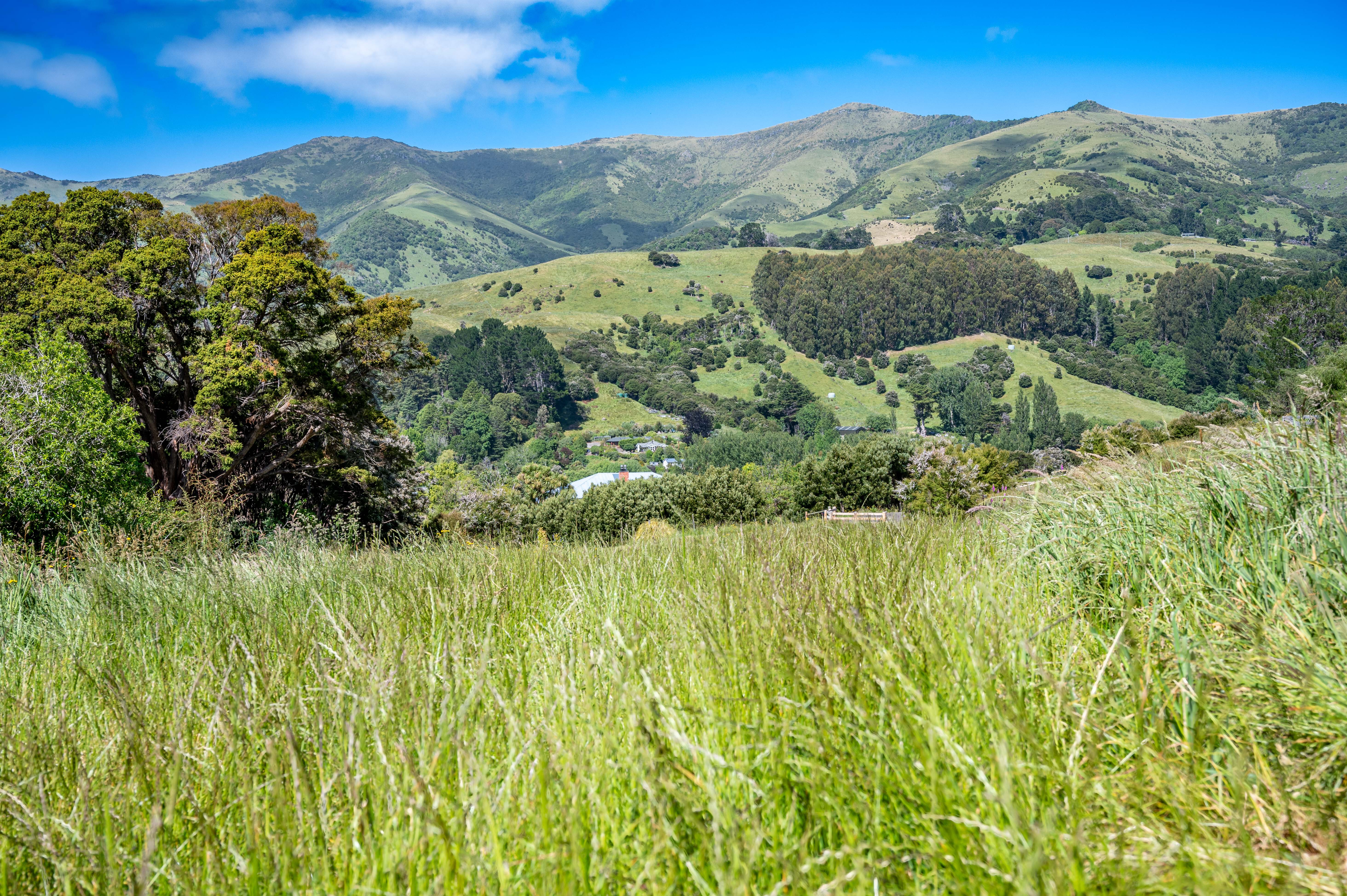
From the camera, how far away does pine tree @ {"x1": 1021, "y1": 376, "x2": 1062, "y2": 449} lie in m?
84.9

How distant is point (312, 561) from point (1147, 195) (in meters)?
228

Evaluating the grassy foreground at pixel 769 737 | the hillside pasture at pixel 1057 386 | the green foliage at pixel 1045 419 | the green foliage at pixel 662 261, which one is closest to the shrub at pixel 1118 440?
the grassy foreground at pixel 769 737

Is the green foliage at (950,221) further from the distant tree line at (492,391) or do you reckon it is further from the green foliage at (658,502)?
the green foliage at (658,502)

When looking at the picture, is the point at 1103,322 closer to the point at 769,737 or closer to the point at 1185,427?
the point at 1185,427

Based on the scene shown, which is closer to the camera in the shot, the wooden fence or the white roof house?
the wooden fence

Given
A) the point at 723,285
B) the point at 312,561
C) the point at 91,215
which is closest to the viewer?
the point at 312,561

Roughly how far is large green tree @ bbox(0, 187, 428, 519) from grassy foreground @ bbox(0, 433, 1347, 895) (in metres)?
13.8

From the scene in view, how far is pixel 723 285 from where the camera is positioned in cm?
14675

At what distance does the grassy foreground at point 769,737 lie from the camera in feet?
3.71

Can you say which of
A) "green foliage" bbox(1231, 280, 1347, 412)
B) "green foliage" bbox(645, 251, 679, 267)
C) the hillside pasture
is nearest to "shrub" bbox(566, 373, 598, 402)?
the hillside pasture

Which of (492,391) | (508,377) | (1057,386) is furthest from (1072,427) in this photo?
(492,391)

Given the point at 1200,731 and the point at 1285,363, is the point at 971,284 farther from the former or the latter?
the point at 1200,731

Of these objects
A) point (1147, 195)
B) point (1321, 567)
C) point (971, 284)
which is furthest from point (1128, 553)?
point (1147, 195)

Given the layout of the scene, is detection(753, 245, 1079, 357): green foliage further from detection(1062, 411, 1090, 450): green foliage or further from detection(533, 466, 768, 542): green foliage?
detection(533, 466, 768, 542): green foliage
